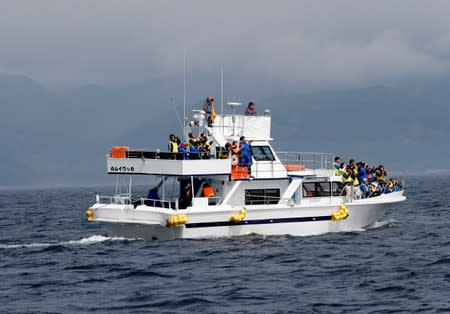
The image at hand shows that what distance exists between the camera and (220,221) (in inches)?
1287

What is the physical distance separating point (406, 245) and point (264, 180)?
6276 mm

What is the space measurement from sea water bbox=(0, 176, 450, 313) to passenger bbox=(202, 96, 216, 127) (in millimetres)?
5941

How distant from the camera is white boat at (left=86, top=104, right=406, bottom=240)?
3250 centimetres

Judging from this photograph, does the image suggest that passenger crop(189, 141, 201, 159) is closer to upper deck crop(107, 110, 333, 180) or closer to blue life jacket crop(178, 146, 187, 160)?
upper deck crop(107, 110, 333, 180)

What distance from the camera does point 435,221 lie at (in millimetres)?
42469

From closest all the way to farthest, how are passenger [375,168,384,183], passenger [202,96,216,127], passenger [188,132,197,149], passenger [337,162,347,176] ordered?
1. passenger [188,132,197,149]
2. passenger [202,96,216,127]
3. passenger [337,162,347,176]
4. passenger [375,168,384,183]

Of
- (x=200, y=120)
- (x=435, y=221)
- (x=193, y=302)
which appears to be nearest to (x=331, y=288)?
(x=193, y=302)

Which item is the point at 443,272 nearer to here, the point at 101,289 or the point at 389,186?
the point at 101,289

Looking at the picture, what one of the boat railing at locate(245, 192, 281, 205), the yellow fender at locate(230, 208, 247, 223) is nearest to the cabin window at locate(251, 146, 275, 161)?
the boat railing at locate(245, 192, 281, 205)

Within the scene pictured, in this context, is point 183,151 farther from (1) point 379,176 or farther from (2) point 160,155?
(1) point 379,176

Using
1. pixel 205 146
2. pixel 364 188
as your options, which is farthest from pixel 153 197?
pixel 364 188

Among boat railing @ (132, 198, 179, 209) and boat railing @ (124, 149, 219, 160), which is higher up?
boat railing @ (124, 149, 219, 160)

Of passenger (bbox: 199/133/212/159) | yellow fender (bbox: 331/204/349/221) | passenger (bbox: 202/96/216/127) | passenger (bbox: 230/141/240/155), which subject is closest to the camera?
passenger (bbox: 199/133/212/159)

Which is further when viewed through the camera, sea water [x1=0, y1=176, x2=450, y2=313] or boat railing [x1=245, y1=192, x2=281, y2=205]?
boat railing [x1=245, y1=192, x2=281, y2=205]
